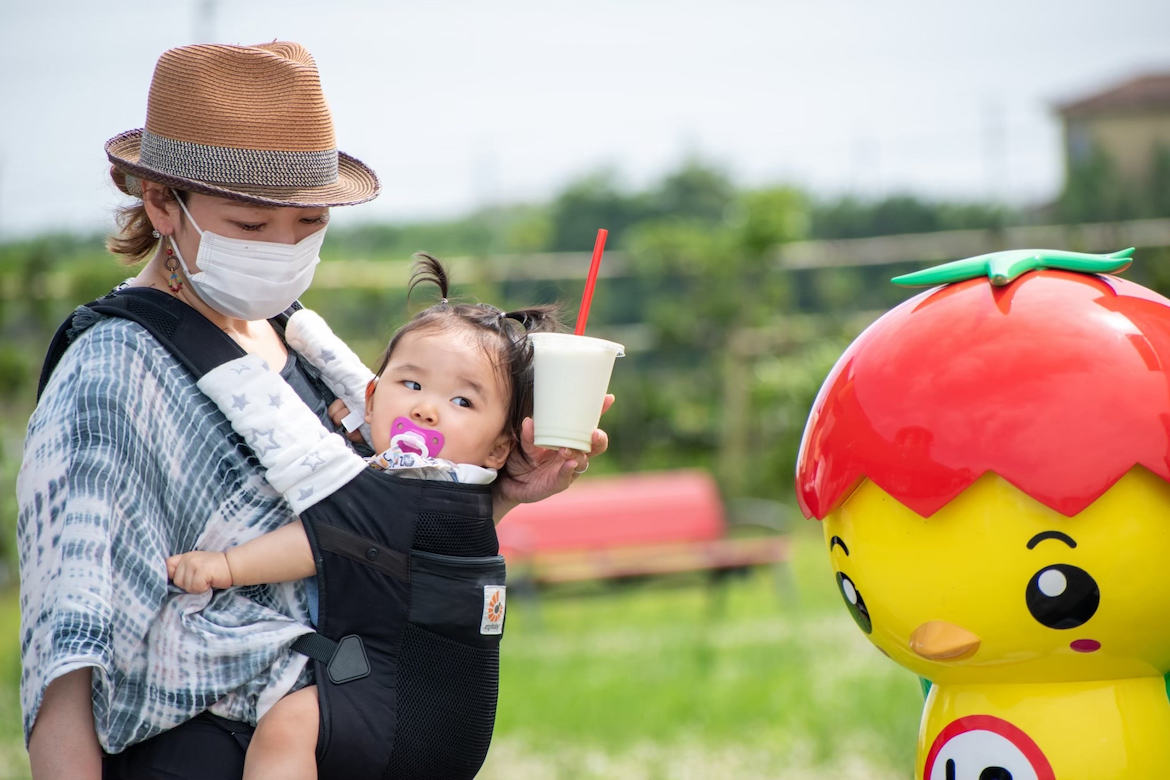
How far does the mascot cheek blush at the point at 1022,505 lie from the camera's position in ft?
6.40

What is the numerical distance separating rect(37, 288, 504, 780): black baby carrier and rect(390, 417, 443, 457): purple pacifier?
0.11 metres

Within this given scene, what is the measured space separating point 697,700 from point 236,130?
4.81 metres

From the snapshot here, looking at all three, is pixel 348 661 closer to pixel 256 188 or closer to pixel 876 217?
pixel 256 188

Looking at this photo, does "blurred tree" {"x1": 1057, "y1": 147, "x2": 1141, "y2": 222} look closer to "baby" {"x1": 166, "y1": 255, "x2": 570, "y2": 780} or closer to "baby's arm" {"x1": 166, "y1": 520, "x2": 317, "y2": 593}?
"baby" {"x1": 166, "y1": 255, "x2": 570, "y2": 780}

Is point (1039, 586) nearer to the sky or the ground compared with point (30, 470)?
nearer to the ground

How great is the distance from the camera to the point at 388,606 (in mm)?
1999

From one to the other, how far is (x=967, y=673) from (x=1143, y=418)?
1.88 ft

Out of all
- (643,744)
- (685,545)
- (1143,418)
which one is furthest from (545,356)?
(685,545)

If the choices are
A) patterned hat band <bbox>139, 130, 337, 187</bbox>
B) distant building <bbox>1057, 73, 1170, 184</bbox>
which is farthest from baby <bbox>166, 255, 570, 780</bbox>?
distant building <bbox>1057, 73, 1170, 184</bbox>

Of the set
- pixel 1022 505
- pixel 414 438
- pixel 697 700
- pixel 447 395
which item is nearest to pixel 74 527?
pixel 414 438

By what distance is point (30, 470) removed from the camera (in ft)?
6.13

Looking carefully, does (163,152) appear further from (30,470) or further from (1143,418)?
(1143,418)

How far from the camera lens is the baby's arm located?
1.91 meters

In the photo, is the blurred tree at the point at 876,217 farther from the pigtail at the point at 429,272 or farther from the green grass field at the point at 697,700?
the pigtail at the point at 429,272
